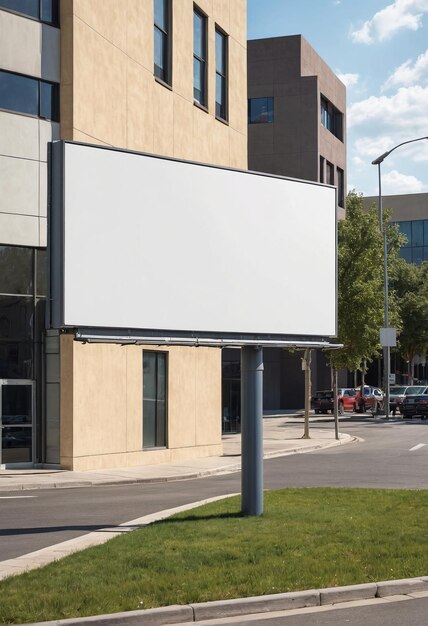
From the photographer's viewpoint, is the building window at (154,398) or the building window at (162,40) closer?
the building window at (154,398)

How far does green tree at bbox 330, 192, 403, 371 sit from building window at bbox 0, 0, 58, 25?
970 inches

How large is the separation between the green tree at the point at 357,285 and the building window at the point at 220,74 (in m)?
16.2

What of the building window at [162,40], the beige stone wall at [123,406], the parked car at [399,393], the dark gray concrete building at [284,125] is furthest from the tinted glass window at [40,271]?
the dark gray concrete building at [284,125]

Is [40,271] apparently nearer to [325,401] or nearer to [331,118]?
[325,401]

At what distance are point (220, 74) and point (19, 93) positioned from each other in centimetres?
982

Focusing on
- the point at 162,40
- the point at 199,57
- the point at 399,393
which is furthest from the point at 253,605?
the point at 399,393

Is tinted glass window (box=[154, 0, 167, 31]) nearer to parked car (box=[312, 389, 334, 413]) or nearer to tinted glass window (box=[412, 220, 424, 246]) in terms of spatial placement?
parked car (box=[312, 389, 334, 413])

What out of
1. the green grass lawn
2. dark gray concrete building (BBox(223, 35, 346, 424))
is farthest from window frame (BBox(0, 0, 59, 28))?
dark gray concrete building (BBox(223, 35, 346, 424))

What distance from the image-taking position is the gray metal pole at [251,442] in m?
15.1

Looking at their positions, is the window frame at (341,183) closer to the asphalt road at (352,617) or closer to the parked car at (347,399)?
the parked car at (347,399)

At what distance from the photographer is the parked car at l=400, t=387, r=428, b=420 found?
2292 inches

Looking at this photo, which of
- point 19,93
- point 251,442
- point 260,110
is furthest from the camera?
point 260,110

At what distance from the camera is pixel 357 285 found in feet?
162

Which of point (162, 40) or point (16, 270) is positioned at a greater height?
point (162, 40)
